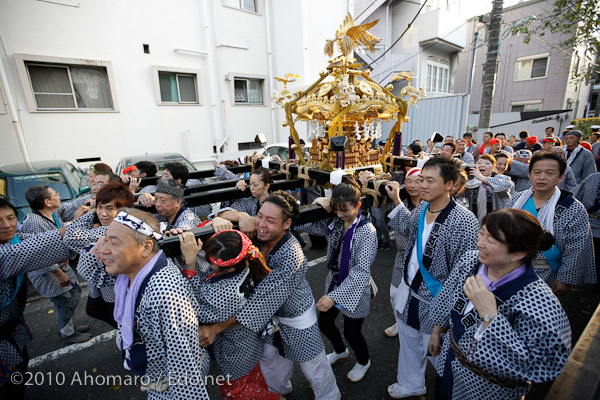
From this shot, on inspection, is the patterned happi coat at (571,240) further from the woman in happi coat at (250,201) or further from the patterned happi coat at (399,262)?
the woman in happi coat at (250,201)

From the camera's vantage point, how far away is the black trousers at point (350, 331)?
7.53 ft

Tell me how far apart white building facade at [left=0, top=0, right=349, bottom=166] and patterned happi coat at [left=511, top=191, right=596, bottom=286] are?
384 inches

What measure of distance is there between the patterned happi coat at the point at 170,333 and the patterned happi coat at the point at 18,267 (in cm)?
108

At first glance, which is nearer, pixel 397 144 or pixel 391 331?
pixel 391 331

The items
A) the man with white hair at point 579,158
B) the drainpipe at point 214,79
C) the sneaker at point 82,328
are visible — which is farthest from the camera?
the drainpipe at point 214,79

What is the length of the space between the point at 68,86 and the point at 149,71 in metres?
2.23

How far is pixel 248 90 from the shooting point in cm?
1093

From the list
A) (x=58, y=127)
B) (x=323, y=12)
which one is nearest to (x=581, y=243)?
(x=58, y=127)

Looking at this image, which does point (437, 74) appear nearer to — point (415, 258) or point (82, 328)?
point (415, 258)

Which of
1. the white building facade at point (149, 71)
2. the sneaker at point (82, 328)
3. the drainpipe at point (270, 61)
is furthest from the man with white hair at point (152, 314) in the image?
the drainpipe at point (270, 61)

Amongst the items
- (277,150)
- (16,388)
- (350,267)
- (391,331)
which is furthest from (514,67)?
(16,388)

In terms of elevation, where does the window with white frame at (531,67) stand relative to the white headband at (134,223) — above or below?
above

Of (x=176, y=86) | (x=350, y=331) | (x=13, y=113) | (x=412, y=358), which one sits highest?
(x=176, y=86)

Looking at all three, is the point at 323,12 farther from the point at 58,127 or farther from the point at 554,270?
the point at 554,270
